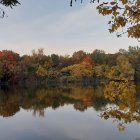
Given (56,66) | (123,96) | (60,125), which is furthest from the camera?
(56,66)

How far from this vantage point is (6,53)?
61.9m

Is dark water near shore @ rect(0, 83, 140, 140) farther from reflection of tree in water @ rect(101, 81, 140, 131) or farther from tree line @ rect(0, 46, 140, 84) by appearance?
tree line @ rect(0, 46, 140, 84)

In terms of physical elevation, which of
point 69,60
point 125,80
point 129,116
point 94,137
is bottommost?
point 94,137

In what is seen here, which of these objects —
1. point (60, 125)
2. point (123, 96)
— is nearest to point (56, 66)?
point (60, 125)

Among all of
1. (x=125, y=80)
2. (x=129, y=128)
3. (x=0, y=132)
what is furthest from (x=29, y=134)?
(x=125, y=80)

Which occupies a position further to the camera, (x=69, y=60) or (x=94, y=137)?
(x=69, y=60)

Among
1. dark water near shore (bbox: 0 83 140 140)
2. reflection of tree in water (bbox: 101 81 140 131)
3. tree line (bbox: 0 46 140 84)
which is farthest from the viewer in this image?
tree line (bbox: 0 46 140 84)

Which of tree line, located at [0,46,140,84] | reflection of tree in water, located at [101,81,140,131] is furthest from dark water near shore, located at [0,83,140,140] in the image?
tree line, located at [0,46,140,84]

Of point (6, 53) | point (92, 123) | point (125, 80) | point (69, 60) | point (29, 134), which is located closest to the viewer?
point (125, 80)

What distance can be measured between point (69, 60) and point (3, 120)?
5677 centimetres

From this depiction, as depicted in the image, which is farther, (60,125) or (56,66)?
(56,66)

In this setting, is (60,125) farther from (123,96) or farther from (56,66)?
(56,66)

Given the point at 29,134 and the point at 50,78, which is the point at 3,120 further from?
the point at 50,78

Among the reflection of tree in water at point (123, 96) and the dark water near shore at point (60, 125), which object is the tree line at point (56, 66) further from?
the reflection of tree in water at point (123, 96)
